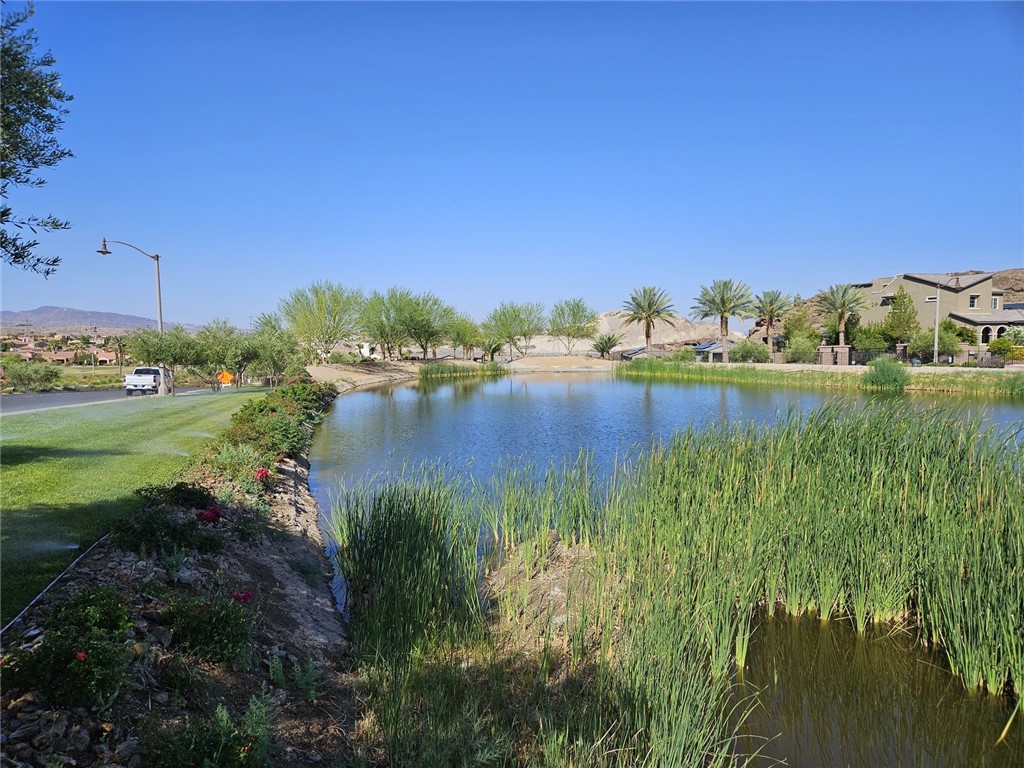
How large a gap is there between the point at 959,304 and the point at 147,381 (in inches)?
2506

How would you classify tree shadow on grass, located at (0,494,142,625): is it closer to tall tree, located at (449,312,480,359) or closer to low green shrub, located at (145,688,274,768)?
low green shrub, located at (145,688,274,768)

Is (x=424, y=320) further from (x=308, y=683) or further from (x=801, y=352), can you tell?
(x=308, y=683)

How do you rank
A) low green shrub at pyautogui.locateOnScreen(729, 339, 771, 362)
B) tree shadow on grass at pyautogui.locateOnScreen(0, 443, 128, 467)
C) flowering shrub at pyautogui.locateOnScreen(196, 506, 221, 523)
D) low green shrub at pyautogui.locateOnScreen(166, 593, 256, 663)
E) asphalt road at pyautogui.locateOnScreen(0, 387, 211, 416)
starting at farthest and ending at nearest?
low green shrub at pyautogui.locateOnScreen(729, 339, 771, 362) → asphalt road at pyautogui.locateOnScreen(0, 387, 211, 416) → tree shadow on grass at pyautogui.locateOnScreen(0, 443, 128, 467) → flowering shrub at pyautogui.locateOnScreen(196, 506, 221, 523) → low green shrub at pyautogui.locateOnScreen(166, 593, 256, 663)

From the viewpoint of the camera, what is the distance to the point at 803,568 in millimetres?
6754

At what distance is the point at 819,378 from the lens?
38625 mm

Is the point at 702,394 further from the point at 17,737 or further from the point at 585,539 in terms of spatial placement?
the point at 17,737

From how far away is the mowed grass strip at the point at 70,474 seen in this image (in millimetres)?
5465

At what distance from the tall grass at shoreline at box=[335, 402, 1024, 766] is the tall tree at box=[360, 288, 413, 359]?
53347 millimetres

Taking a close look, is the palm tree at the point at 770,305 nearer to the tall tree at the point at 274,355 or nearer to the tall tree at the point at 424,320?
the tall tree at the point at 424,320

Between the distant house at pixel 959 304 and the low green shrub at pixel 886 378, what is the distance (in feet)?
72.6

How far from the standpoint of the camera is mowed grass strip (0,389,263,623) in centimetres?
546

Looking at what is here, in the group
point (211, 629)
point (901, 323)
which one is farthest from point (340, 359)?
point (211, 629)

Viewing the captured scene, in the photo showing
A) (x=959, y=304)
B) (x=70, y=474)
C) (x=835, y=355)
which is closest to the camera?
(x=70, y=474)

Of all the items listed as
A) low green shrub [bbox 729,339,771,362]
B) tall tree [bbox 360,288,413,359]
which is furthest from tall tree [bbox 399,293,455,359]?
low green shrub [bbox 729,339,771,362]
